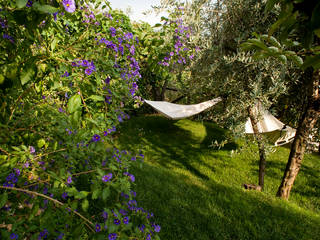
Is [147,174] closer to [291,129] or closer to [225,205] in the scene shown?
[225,205]

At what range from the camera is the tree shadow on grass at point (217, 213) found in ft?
7.35

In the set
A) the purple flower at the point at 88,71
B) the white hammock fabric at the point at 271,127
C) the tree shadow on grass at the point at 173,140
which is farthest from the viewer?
the tree shadow on grass at the point at 173,140

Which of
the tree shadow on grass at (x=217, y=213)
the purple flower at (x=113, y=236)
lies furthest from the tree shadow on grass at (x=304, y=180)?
the purple flower at (x=113, y=236)

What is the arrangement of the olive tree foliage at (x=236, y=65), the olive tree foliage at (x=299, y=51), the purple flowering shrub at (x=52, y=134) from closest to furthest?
the olive tree foliage at (x=299, y=51)
the purple flowering shrub at (x=52, y=134)
the olive tree foliage at (x=236, y=65)

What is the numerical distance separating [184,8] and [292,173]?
3.15 m

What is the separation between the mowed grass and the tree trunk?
35 centimetres

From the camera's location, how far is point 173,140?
280 inches

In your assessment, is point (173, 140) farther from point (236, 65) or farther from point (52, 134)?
point (52, 134)

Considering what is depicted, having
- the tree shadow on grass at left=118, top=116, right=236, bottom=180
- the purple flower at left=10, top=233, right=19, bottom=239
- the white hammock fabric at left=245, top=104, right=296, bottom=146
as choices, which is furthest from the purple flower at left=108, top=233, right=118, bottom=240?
the white hammock fabric at left=245, top=104, right=296, bottom=146

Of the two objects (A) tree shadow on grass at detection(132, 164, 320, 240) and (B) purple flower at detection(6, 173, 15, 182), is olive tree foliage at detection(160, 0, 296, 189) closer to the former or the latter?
(A) tree shadow on grass at detection(132, 164, 320, 240)

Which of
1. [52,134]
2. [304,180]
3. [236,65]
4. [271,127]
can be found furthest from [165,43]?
[304,180]

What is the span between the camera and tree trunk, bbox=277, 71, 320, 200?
291 centimetres

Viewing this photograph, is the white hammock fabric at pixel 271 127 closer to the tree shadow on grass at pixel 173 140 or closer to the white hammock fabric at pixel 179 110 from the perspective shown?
the tree shadow on grass at pixel 173 140

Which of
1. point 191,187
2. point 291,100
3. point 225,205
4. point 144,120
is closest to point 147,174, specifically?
point 191,187
